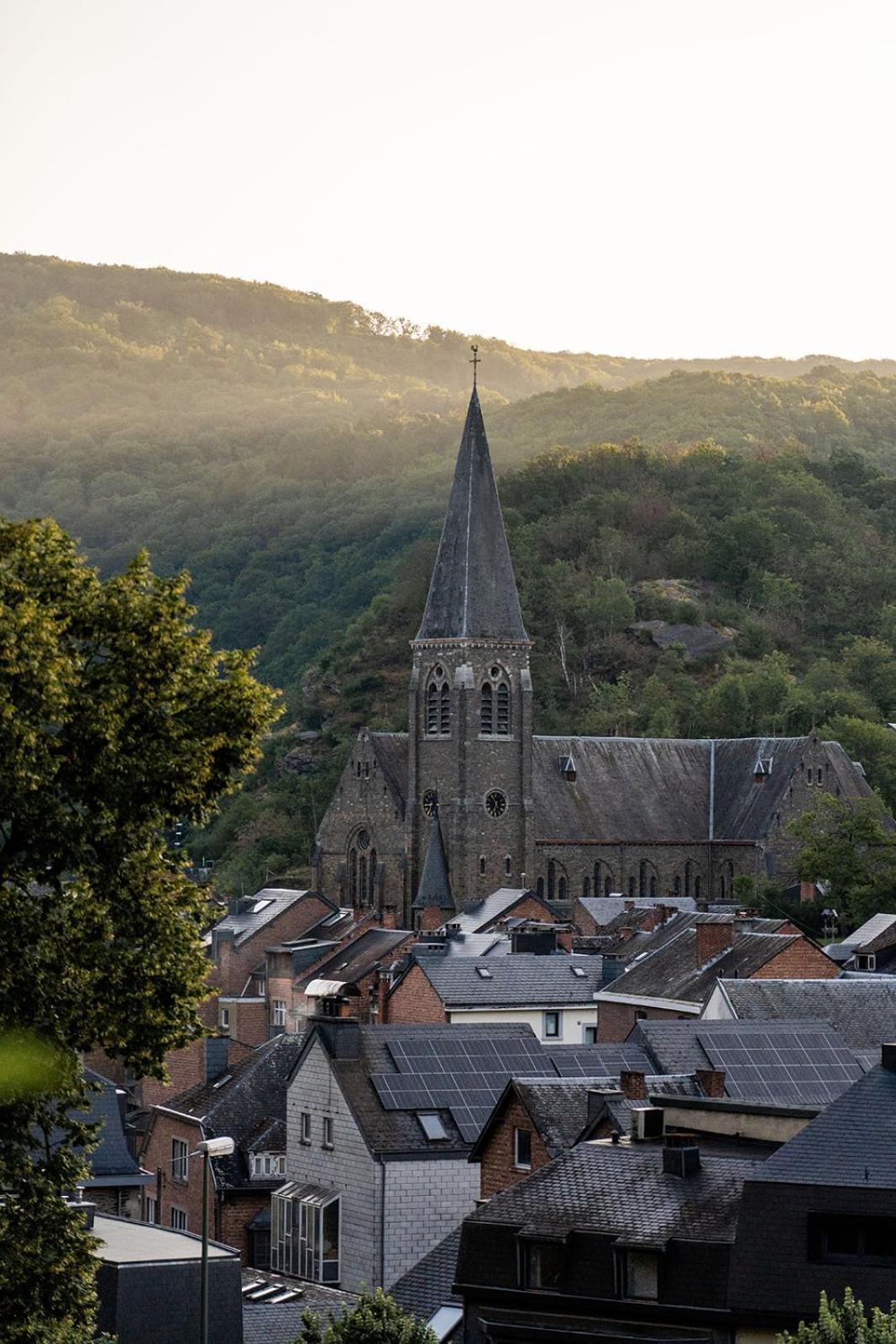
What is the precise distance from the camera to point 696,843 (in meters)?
93.9

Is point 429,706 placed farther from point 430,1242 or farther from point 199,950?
point 199,950

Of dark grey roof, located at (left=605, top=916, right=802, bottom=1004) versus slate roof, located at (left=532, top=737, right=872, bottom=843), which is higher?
dark grey roof, located at (left=605, top=916, right=802, bottom=1004)

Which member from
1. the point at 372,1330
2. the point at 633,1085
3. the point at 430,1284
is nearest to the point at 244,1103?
the point at 633,1085

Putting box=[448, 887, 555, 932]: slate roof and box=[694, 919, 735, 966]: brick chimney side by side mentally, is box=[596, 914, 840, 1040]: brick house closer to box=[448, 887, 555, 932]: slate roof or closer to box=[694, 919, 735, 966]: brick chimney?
box=[694, 919, 735, 966]: brick chimney

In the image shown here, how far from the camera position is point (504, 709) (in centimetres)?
9025

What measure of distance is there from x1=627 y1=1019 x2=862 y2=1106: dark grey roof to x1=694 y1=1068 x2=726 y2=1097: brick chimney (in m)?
0.65

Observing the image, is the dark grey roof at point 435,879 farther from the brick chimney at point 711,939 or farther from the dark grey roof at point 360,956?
the brick chimney at point 711,939

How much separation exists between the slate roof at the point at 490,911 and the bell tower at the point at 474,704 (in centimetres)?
726

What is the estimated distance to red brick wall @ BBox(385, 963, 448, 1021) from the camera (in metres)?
51.9

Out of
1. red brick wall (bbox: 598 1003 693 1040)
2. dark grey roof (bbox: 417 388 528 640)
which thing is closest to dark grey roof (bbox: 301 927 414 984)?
red brick wall (bbox: 598 1003 693 1040)

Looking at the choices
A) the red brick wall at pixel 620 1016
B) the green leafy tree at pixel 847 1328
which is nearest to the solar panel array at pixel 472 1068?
the red brick wall at pixel 620 1016

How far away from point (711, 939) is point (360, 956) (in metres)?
14.8

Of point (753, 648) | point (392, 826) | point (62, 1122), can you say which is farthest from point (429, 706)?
point (62, 1122)

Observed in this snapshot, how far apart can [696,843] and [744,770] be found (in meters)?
3.62
